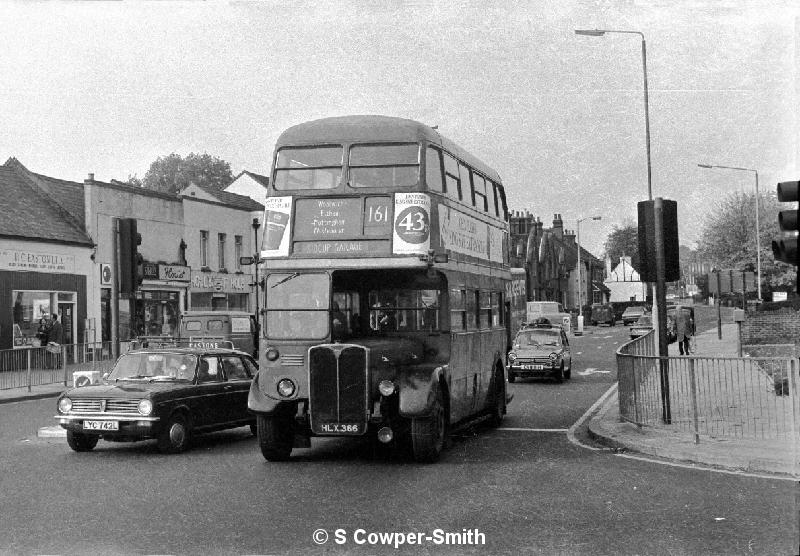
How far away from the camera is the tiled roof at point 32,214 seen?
34219mm

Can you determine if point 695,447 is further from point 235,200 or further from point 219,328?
point 235,200

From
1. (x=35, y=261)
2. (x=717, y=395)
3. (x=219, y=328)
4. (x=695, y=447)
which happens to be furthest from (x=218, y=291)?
(x=695, y=447)

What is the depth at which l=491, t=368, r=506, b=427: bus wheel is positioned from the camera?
16.7 meters

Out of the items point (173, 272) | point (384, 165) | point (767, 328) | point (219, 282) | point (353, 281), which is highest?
point (173, 272)

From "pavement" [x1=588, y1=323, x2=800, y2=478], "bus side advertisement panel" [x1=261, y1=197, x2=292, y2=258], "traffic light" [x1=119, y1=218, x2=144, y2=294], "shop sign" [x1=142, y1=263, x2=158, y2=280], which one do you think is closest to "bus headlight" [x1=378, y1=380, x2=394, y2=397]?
"bus side advertisement panel" [x1=261, y1=197, x2=292, y2=258]

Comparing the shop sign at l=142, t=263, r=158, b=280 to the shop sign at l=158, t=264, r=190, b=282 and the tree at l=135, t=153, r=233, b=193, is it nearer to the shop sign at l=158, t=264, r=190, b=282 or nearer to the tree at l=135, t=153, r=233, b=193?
the shop sign at l=158, t=264, r=190, b=282

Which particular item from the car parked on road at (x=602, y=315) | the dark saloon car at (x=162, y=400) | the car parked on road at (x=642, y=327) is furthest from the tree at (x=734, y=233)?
the dark saloon car at (x=162, y=400)

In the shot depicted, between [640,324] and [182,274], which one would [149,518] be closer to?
[182,274]

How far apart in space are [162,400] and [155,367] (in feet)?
4.14

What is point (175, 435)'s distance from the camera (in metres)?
13.3

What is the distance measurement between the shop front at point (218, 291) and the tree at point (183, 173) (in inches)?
980

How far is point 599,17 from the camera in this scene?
372 inches

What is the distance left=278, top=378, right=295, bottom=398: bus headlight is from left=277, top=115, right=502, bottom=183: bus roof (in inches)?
123

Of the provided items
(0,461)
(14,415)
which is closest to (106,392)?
(0,461)
